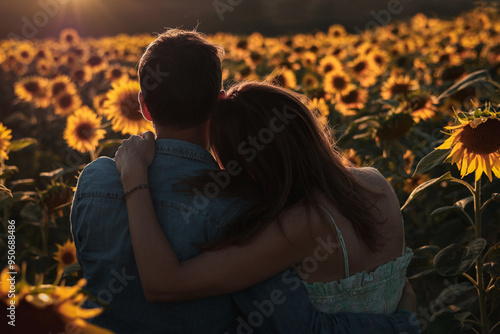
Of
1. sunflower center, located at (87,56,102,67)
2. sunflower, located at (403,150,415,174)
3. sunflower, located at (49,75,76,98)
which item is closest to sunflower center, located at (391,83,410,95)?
sunflower, located at (403,150,415,174)

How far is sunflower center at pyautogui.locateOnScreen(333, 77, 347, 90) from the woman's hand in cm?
387

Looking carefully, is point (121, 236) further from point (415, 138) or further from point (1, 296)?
point (415, 138)

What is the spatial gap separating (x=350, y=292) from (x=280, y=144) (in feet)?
1.96

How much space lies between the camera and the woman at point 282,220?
174 centimetres

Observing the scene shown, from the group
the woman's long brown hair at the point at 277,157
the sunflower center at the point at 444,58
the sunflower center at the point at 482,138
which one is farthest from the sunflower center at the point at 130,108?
the sunflower center at the point at 444,58

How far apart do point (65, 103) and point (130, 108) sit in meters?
2.06

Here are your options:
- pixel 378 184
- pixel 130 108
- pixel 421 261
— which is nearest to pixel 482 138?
pixel 378 184

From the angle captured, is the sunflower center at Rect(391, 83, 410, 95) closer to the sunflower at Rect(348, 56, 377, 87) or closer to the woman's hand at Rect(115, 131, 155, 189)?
the sunflower at Rect(348, 56, 377, 87)

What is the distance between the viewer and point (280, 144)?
1.91 m

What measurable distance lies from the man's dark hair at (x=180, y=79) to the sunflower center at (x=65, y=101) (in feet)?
13.3

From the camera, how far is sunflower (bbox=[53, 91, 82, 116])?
226 inches

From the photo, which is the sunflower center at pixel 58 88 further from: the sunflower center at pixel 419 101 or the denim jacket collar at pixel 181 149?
the denim jacket collar at pixel 181 149

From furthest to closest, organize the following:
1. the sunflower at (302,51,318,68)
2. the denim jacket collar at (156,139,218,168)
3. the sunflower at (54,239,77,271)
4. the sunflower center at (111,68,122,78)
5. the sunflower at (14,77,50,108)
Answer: the sunflower at (302,51,318,68), the sunflower center at (111,68,122,78), the sunflower at (14,77,50,108), the sunflower at (54,239,77,271), the denim jacket collar at (156,139,218,168)

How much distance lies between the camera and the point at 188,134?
79.6 inches
